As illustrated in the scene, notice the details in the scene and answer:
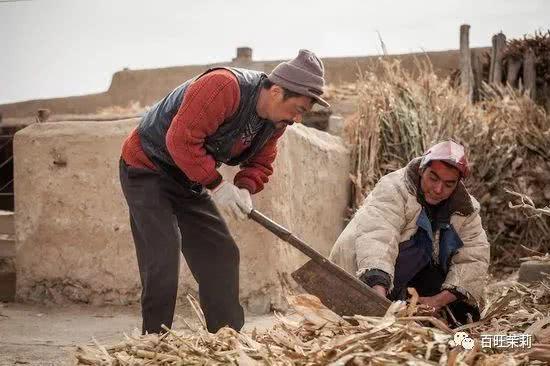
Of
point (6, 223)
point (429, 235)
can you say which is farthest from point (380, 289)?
point (6, 223)

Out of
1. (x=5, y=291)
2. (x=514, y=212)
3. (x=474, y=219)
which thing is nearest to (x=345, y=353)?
(x=474, y=219)

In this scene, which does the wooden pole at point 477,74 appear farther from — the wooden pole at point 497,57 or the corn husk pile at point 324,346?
the corn husk pile at point 324,346

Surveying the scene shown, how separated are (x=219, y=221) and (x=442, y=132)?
3.69 meters

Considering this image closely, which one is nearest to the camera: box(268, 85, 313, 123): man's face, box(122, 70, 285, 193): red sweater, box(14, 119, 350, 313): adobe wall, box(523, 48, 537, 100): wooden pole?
box(122, 70, 285, 193): red sweater

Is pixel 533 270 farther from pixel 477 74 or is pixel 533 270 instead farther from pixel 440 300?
pixel 477 74

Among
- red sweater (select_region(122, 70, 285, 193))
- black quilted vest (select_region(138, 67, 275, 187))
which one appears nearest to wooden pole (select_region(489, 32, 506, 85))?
black quilted vest (select_region(138, 67, 275, 187))

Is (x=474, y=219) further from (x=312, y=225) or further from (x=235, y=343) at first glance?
(x=312, y=225)

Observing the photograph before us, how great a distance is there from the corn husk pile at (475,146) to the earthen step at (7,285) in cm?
279

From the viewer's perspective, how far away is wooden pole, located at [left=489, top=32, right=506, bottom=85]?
988cm

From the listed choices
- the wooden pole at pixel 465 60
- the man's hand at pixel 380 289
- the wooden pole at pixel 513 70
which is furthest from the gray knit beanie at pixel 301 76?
the wooden pole at pixel 513 70

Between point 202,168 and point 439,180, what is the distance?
109cm

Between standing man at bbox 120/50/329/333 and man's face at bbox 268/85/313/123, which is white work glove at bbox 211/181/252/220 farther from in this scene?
man's face at bbox 268/85/313/123

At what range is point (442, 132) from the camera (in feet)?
21.7

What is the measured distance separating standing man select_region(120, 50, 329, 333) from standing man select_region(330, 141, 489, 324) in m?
0.56
